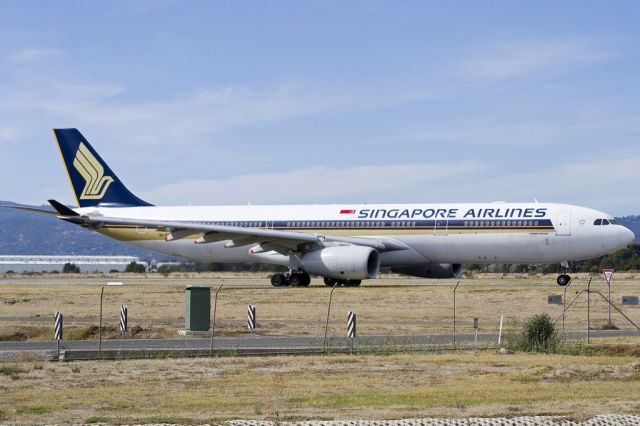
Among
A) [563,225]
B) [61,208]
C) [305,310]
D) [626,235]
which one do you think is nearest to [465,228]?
[563,225]

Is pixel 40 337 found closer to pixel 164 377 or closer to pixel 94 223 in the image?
pixel 164 377

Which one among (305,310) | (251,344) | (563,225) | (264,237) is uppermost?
(563,225)

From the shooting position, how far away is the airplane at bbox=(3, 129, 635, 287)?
154 feet

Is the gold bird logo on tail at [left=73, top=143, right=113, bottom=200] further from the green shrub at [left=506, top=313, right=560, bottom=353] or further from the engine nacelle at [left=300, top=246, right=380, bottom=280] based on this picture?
the green shrub at [left=506, top=313, right=560, bottom=353]

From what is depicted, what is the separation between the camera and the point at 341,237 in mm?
50219

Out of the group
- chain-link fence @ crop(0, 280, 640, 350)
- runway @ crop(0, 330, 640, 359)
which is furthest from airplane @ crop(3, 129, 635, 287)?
runway @ crop(0, 330, 640, 359)

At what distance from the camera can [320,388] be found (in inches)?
692

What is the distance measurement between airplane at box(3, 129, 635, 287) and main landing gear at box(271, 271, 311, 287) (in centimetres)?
5

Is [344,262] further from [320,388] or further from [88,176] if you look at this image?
[320,388]

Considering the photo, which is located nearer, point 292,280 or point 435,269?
point 292,280

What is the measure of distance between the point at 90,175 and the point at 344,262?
19139mm

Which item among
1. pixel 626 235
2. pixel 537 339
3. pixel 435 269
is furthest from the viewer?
pixel 435 269

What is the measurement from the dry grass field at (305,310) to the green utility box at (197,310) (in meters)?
0.61

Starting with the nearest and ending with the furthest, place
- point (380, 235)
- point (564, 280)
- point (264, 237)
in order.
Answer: point (564, 280) → point (264, 237) → point (380, 235)
